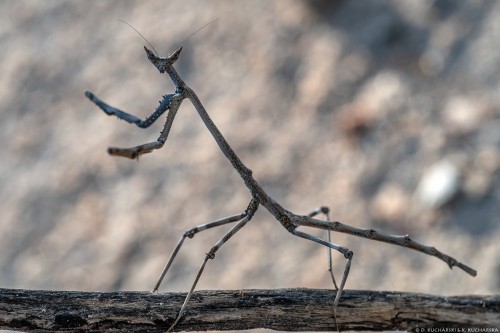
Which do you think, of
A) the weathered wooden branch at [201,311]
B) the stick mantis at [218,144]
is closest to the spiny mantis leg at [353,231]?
the stick mantis at [218,144]

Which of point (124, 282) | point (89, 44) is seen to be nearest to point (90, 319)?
point (124, 282)

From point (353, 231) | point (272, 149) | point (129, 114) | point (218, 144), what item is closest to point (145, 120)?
point (129, 114)

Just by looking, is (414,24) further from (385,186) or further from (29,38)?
(29,38)

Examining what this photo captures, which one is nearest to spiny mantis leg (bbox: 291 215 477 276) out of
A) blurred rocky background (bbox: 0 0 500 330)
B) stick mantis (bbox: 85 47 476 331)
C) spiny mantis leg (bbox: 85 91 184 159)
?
stick mantis (bbox: 85 47 476 331)

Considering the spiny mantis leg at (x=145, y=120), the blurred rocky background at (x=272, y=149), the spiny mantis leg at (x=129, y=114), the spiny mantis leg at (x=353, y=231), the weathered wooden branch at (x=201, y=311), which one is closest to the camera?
the spiny mantis leg at (x=145, y=120)

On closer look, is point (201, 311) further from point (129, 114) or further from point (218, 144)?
point (129, 114)

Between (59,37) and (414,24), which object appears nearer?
(414,24)

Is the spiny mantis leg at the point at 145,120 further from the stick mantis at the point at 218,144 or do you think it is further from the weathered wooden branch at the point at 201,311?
the weathered wooden branch at the point at 201,311
